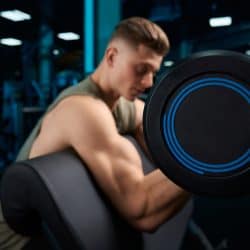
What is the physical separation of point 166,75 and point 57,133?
398 mm

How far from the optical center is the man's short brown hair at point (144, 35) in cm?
96

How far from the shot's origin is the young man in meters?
0.65

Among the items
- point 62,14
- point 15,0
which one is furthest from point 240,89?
point 62,14

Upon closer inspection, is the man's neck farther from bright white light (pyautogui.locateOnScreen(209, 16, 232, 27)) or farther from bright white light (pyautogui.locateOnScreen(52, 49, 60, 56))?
bright white light (pyautogui.locateOnScreen(52, 49, 60, 56))

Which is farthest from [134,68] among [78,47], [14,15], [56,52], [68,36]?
[68,36]

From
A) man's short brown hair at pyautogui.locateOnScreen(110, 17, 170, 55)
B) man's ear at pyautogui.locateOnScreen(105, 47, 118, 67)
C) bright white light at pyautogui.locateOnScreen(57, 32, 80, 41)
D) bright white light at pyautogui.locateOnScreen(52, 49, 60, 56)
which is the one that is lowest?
bright white light at pyautogui.locateOnScreen(52, 49, 60, 56)

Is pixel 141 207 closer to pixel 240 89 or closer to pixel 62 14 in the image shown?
pixel 240 89

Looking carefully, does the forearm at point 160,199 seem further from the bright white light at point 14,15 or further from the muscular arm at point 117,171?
the bright white light at point 14,15

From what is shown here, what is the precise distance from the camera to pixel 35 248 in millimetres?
673

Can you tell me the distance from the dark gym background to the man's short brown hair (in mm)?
968

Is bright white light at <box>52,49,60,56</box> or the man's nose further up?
the man's nose

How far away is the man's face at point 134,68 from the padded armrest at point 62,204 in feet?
1.12

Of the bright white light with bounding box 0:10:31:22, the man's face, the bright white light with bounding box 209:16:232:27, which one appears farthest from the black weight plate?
the bright white light with bounding box 0:10:31:22

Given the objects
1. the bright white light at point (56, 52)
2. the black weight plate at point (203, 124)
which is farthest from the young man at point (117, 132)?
the bright white light at point (56, 52)
